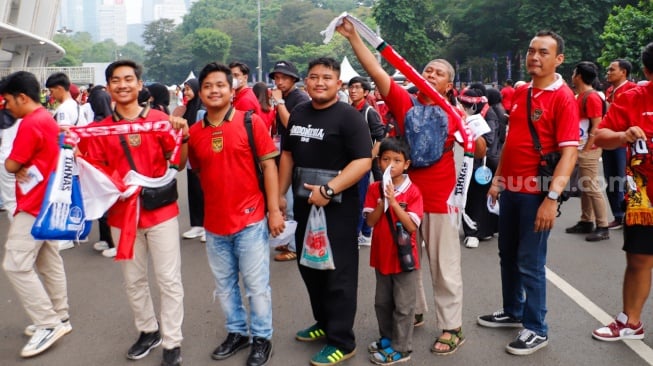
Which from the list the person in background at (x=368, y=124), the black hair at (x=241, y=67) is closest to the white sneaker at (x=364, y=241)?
→ the person in background at (x=368, y=124)

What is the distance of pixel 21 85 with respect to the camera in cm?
425

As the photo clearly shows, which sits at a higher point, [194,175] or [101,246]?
[194,175]

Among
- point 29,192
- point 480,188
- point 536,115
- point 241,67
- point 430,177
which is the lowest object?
point 480,188

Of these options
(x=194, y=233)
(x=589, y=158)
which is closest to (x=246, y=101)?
(x=194, y=233)

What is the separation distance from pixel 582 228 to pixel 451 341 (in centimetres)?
404

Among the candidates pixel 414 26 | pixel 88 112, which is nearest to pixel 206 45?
pixel 414 26

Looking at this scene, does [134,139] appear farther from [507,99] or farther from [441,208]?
[507,99]

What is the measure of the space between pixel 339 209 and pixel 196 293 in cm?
217

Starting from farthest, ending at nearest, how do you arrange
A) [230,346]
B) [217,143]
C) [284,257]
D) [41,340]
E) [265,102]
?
[265,102] → [284,257] → [41,340] → [230,346] → [217,143]

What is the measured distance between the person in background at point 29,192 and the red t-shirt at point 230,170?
1163 millimetres

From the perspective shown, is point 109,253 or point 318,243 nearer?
point 318,243

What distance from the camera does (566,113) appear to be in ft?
12.6

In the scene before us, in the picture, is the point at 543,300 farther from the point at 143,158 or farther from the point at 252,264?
the point at 143,158

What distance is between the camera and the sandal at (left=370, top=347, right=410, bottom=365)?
3.93 metres
